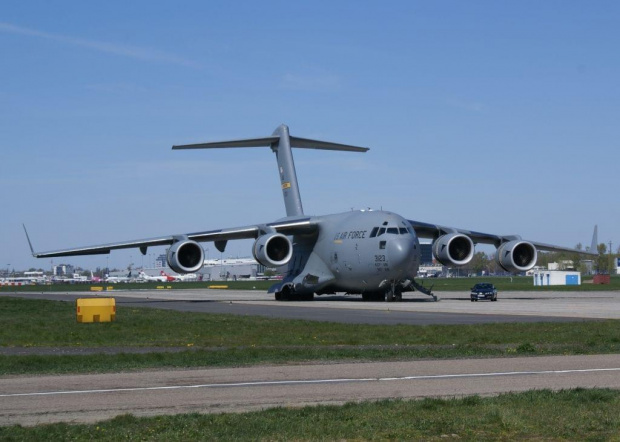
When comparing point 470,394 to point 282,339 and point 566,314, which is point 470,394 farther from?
point 566,314

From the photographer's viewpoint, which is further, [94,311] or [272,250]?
[272,250]

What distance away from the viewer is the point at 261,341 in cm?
2189

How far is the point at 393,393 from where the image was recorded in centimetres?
1278

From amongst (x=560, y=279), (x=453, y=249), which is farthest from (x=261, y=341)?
(x=560, y=279)

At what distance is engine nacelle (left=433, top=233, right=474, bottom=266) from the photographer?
1817 inches

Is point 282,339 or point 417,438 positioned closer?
point 417,438

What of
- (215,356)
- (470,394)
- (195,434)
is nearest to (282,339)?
(215,356)

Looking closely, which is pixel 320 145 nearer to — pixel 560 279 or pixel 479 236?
pixel 479 236

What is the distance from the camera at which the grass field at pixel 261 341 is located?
1742 cm

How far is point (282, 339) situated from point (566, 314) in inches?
531

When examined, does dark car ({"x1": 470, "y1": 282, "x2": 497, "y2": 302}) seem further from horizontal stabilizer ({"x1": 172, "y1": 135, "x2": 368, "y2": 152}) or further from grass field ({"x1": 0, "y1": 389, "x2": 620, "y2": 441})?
grass field ({"x1": 0, "y1": 389, "x2": 620, "y2": 441})

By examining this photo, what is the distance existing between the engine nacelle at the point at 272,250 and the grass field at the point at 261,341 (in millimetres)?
13407

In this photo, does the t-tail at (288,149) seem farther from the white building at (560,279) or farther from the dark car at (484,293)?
the white building at (560,279)

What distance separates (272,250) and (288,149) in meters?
9.72
